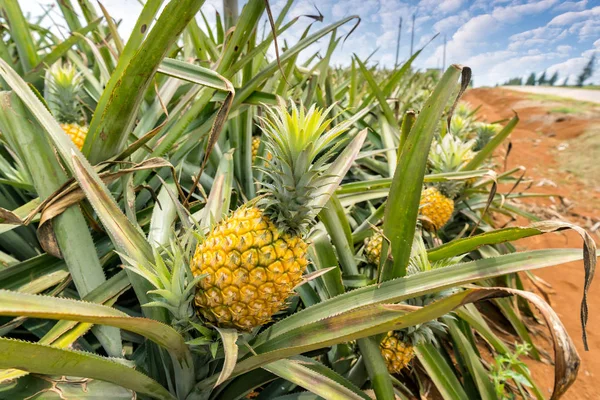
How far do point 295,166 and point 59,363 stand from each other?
1.73ft

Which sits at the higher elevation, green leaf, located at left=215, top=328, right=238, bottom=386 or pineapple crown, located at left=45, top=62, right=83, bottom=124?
pineapple crown, located at left=45, top=62, right=83, bottom=124

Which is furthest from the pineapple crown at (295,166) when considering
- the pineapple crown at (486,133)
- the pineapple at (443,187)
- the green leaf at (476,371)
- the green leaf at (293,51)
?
the pineapple crown at (486,133)

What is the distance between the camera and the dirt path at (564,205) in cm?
192

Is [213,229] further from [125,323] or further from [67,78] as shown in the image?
[67,78]

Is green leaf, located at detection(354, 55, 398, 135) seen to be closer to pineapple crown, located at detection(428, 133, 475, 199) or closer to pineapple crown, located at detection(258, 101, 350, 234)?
pineapple crown, located at detection(428, 133, 475, 199)

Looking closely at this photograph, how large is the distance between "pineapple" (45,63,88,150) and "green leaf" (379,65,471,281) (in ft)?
4.31

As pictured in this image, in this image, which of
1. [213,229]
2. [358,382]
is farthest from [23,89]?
[358,382]

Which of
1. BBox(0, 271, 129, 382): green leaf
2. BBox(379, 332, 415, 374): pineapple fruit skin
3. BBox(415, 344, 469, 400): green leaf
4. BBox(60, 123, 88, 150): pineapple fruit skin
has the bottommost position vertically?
BBox(415, 344, 469, 400): green leaf

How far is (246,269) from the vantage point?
72cm

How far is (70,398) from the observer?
680 mm

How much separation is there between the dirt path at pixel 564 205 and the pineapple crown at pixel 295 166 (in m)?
1.72

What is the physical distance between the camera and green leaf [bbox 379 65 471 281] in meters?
0.80

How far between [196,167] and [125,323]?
1000 millimetres

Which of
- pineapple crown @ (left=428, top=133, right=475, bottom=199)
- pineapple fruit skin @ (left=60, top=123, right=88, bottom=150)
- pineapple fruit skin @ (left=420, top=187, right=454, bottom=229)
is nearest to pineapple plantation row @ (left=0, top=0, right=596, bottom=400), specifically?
pineapple fruit skin @ (left=60, top=123, right=88, bottom=150)
